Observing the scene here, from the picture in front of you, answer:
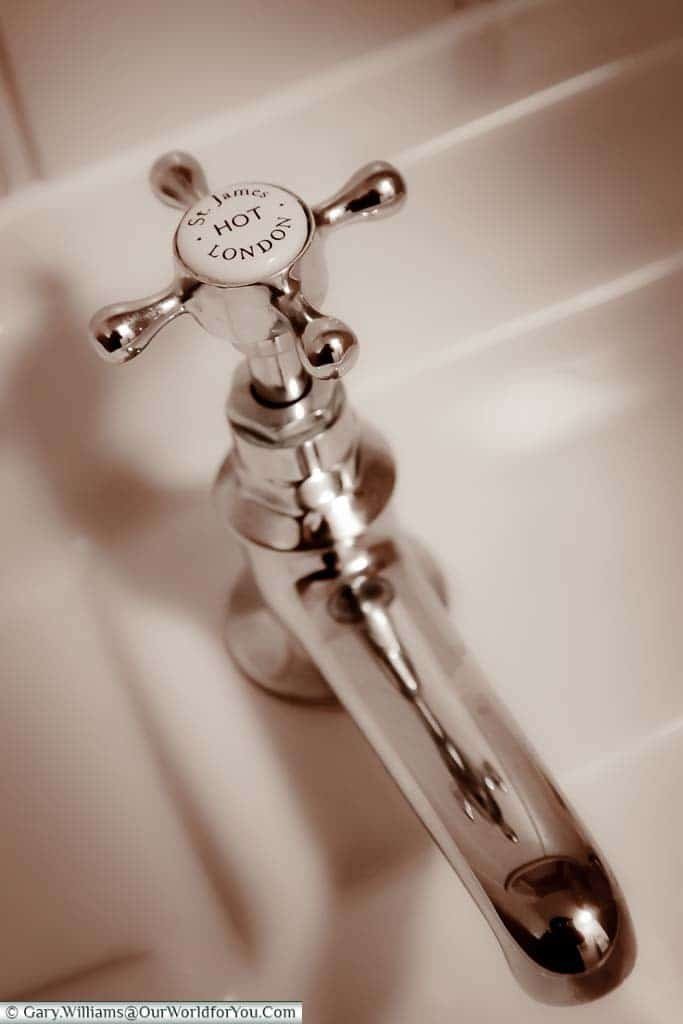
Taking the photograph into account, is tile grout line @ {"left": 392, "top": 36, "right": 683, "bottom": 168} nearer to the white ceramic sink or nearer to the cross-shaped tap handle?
the white ceramic sink

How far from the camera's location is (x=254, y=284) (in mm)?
263

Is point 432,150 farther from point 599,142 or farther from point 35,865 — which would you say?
point 35,865

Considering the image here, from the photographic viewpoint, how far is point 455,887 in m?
0.38

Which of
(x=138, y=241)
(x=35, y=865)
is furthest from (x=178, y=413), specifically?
(x=35, y=865)

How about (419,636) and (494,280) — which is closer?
(419,636)

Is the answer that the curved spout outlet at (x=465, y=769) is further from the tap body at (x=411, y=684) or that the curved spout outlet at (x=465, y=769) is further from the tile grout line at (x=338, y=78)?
the tile grout line at (x=338, y=78)

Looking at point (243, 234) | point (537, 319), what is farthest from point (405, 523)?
point (243, 234)

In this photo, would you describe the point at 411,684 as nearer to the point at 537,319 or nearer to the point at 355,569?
the point at 355,569

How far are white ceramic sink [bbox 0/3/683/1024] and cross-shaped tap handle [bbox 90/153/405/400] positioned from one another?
111mm

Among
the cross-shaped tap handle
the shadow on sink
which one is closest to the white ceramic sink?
the shadow on sink

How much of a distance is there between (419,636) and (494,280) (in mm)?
167

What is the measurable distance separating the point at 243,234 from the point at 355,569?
4.5 inches

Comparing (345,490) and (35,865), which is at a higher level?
(345,490)

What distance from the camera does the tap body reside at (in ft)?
0.90
